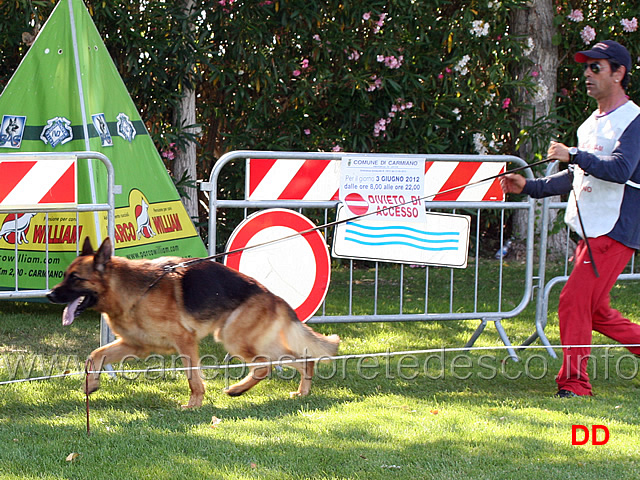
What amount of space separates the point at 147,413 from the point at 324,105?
6658mm

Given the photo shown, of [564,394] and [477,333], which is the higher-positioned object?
[477,333]

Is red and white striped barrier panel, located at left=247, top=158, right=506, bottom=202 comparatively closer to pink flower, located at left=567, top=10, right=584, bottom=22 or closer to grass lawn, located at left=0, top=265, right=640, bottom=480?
grass lawn, located at left=0, top=265, right=640, bottom=480

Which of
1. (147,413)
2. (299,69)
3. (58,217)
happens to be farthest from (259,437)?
(299,69)

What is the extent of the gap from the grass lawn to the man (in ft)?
1.38

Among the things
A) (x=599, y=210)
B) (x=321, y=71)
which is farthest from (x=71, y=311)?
(x=321, y=71)

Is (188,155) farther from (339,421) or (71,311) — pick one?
(339,421)

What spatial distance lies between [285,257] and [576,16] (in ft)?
24.6

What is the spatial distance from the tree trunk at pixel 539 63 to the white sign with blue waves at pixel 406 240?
16.5 ft

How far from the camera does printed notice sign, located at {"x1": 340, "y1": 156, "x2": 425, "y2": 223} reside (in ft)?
18.8

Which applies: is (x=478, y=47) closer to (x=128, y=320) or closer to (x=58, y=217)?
(x=58, y=217)

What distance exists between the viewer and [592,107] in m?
11.7

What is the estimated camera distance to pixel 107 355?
4680 mm

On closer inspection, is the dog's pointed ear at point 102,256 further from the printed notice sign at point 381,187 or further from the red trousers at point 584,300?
the red trousers at point 584,300

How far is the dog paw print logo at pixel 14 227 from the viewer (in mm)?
7062
